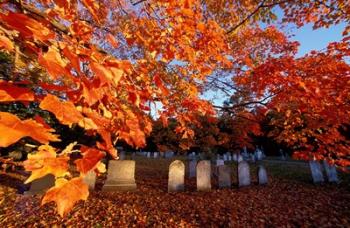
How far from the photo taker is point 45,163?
5.15 feet

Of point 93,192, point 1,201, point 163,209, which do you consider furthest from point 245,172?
point 1,201

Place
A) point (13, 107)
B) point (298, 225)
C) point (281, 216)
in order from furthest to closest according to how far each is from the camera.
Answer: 1. point (13, 107)
2. point (281, 216)
3. point (298, 225)

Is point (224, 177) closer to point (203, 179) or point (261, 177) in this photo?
point (203, 179)

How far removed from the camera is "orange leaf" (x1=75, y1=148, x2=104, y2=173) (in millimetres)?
1614

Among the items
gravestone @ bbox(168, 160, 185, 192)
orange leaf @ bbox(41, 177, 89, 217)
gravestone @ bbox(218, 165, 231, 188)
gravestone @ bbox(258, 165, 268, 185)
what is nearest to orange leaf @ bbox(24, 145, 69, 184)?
orange leaf @ bbox(41, 177, 89, 217)

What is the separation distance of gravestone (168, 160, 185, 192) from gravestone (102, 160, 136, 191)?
1.30m

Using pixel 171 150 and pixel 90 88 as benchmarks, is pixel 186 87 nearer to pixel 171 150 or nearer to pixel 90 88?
pixel 90 88

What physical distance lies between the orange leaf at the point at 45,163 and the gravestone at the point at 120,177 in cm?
729

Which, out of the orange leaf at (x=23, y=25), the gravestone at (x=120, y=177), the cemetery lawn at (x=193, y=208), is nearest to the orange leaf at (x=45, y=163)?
the orange leaf at (x=23, y=25)

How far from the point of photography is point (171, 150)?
84.0ft

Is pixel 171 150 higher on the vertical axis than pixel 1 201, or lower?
higher

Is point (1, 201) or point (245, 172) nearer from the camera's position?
point (1, 201)

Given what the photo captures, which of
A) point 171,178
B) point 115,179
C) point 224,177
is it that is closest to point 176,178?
point 171,178

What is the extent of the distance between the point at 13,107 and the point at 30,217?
6675 mm
